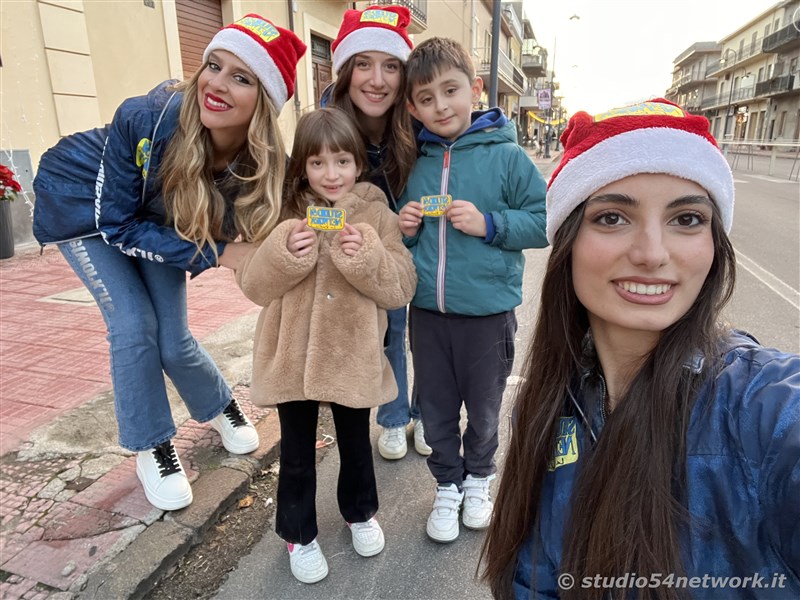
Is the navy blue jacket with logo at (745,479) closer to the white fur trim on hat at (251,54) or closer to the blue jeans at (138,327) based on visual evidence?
the white fur trim on hat at (251,54)

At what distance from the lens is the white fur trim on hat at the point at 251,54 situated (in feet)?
7.13

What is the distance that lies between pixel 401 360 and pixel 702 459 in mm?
2015

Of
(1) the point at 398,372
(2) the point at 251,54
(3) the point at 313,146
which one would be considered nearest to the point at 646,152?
(3) the point at 313,146

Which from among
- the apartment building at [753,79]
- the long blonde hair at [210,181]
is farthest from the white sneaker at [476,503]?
the apartment building at [753,79]

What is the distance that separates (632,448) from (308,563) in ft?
5.07

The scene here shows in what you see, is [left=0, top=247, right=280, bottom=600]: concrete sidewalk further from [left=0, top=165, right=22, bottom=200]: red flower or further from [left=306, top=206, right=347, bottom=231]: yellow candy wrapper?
[left=0, top=165, right=22, bottom=200]: red flower

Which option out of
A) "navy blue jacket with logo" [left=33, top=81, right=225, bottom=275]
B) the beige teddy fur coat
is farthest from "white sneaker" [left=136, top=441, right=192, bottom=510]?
"navy blue jacket with logo" [left=33, top=81, right=225, bottom=275]

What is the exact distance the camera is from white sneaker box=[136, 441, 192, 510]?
95.2 inches

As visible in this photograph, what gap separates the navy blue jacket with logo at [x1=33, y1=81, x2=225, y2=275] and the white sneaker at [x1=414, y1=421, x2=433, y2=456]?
150 centimetres

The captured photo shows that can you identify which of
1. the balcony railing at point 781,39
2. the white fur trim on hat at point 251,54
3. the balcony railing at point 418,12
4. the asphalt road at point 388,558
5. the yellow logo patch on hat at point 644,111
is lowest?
the asphalt road at point 388,558

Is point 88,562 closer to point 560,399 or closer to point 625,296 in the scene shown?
point 560,399

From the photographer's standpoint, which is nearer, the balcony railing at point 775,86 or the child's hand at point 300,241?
the child's hand at point 300,241

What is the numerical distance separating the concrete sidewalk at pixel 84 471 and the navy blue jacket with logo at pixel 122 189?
3.65ft

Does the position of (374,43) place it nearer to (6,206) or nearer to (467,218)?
(467,218)
